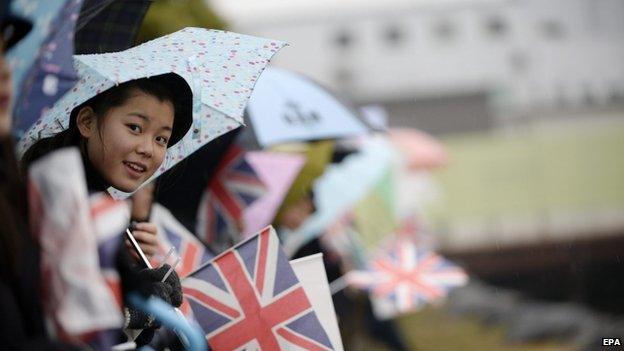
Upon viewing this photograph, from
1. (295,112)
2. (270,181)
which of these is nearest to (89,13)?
(295,112)

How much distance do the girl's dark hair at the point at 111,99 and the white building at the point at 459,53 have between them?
3853 cm

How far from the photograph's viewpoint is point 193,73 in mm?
2670

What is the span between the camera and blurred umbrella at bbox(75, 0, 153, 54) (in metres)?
2.97

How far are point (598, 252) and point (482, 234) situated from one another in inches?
199

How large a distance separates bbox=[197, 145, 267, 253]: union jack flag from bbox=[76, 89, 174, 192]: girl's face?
2.55m

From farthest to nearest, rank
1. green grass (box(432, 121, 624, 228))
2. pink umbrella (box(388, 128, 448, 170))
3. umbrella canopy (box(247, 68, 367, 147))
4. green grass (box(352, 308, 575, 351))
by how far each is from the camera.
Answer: green grass (box(432, 121, 624, 228)) → pink umbrella (box(388, 128, 448, 170)) → green grass (box(352, 308, 575, 351)) → umbrella canopy (box(247, 68, 367, 147))

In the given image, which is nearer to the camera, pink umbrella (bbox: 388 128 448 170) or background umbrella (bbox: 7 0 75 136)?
background umbrella (bbox: 7 0 75 136)

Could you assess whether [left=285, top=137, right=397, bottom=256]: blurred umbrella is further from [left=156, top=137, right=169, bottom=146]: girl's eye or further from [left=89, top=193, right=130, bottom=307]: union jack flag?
[left=89, top=193, right=130, bottom=307]: union jack flag

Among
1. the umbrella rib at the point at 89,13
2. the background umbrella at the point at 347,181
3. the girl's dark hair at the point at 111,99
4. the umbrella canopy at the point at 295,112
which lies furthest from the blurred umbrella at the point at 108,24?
the background umbrella at the point at 347,181

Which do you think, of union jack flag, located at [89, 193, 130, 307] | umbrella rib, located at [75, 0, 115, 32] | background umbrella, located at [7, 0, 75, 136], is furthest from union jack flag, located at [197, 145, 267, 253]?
union jack flag, located at [89, 193, 130, 307]

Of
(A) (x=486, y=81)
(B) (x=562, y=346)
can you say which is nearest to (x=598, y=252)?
(B) (x=562, y=346)

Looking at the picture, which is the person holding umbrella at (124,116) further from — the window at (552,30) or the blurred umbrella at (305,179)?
the window at (552,30)

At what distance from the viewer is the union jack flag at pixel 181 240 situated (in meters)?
3.92

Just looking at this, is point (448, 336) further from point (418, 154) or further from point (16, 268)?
point (16, 268)
